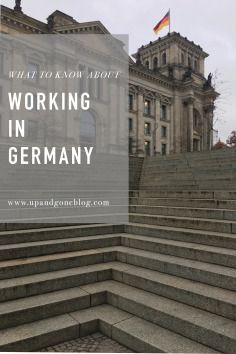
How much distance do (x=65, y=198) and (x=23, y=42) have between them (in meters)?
28.6

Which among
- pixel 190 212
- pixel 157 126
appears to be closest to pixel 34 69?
pixel 157 126

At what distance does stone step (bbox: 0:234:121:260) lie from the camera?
6.10 metres

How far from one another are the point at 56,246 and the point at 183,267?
2730 millimetres

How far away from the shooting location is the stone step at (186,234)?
599 centimetres

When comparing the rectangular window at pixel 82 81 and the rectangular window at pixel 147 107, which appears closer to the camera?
the rectangular window at pixel 82 81

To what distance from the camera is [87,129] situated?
39625 mm

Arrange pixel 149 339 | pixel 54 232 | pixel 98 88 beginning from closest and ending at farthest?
pixel 149 339
pixel 54 232
pixel 98 88

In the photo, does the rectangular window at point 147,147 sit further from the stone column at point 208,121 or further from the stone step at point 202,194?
the stone step at point 202,194

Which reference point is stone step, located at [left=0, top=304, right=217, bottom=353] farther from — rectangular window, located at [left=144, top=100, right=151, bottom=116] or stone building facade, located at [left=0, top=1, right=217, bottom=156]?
rectangular window, located at [left=144, top=100, right=151, bottom=116]

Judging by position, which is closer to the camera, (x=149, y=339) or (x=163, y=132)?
(x=149, y=339)

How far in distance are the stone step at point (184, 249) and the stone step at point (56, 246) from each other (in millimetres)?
429

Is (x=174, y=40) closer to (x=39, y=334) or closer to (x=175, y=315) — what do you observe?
(x=175, y=315)

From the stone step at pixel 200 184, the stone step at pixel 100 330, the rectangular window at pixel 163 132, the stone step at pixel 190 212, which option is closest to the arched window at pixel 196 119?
the rectangular window at pixel 163 132

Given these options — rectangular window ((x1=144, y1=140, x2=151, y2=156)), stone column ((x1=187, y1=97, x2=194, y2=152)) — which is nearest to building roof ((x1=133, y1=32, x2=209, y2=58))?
stone column ((x1=187, y1=97, x2=194, y2=152))
